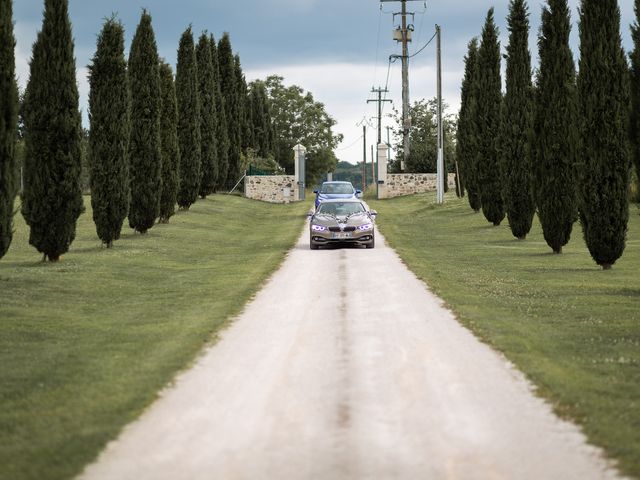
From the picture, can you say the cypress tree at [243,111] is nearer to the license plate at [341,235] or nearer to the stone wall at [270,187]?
the stone wall at [270,187]

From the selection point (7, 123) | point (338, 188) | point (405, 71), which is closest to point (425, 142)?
point (405, 71)

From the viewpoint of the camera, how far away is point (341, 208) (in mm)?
28922

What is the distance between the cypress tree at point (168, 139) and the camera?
3719 centimetres

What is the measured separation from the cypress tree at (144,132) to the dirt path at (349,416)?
20944mm

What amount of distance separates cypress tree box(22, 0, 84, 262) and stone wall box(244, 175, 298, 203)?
38514 millimetres

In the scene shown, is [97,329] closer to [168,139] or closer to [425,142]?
[168,139]

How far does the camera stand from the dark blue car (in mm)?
41150

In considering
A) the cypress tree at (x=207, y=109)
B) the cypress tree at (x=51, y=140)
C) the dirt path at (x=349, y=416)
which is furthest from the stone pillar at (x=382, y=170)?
the dirt path at (x=349, y=416)

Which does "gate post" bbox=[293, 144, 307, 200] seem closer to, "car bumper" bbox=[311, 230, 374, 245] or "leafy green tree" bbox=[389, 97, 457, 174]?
"leafy green tree" bbox=[389, 97, 457, 174]

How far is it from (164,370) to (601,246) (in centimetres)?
1423

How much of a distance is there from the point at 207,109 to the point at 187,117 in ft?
21.8

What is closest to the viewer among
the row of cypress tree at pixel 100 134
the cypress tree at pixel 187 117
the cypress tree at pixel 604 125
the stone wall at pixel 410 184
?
the cypress tree at pixel 604 125

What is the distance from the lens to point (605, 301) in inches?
647

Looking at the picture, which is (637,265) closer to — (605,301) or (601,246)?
(601,246)
